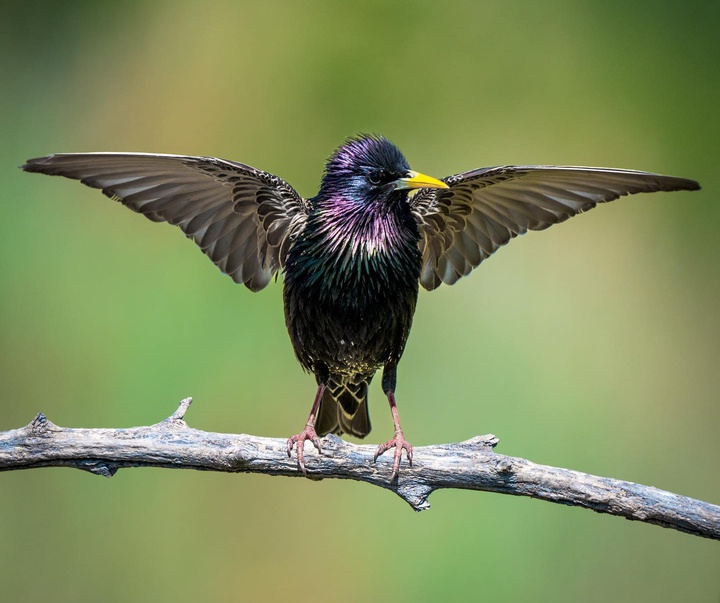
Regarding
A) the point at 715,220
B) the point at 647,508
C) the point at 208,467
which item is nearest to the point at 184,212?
the point at 208,467

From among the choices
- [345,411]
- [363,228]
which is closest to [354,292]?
[363,228]

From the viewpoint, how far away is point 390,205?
10.2 ft

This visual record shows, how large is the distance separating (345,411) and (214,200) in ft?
3.31

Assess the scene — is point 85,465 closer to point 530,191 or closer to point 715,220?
point 530,191

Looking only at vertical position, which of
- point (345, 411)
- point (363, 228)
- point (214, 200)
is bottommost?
point (345, 411)

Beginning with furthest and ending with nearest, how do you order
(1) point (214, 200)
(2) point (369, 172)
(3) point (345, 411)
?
1. (3) point (345, 411)
2. (1) point (214, 200)
3. (2) point (369, 172)

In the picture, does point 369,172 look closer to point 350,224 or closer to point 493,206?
point 350,224

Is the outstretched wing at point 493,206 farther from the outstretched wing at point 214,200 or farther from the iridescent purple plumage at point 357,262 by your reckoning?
the outstretched wing at point 214,200

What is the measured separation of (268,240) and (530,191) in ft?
3.51

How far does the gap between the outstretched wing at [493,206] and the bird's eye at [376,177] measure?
0.30 metres

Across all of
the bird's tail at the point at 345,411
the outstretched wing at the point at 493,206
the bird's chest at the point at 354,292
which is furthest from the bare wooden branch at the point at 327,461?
the outstretched wing at the point at 493,206

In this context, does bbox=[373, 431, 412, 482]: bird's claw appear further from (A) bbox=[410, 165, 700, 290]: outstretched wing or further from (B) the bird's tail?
(A) bbox=[410, 165, 700, 290]: outstretched wing

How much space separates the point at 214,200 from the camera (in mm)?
3438

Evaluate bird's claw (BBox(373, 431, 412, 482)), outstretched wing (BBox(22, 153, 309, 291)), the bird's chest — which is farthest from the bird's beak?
bird's claw (BBox(373, 431, 412, 482))
